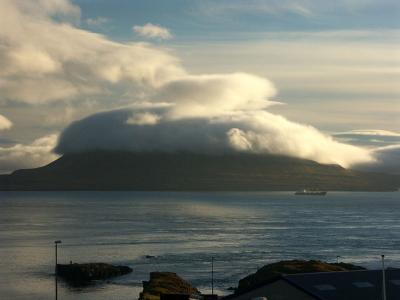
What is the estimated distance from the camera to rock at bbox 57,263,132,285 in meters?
134

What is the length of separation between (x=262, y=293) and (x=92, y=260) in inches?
4082

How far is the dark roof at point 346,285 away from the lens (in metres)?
59.8

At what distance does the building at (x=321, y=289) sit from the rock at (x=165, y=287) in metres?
44.5

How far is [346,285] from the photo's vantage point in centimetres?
6206

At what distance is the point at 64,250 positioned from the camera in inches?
7224

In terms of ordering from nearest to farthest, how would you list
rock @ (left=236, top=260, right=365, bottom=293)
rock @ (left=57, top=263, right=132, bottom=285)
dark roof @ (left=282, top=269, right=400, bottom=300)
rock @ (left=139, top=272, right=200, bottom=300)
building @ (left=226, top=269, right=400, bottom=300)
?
building @ (left=226, top=269, right=400, bottom=300) < dark roof @ (left=282, top=269, right=400, bottom=300) < rock @ (left=139, top=272, right=200, bottom=300) < rock @ (left=236, top=260, right=365, bottom=293) < rock @ (left=57, top=263, right=132, bottom=285)

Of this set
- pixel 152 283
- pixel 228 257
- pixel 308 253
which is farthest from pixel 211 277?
pixel 308 253

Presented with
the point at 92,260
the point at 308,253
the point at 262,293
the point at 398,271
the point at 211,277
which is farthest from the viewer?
the point at 308,253

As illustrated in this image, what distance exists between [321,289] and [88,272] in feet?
270

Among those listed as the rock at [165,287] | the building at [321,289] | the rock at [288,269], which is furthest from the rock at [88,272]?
the building at [321,289]

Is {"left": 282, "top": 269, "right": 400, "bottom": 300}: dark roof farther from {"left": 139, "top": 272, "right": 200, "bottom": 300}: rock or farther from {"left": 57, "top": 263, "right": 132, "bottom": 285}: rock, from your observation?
{"left": 57, "top": 263, "right": 132, "bottom": 285}: rock

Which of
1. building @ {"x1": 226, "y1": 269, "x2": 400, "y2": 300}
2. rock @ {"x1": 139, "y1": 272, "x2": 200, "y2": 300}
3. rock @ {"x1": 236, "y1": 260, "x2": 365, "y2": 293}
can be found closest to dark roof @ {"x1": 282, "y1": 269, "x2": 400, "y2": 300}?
building @ {"x1": 226, "y1": 269, "x2": 400, "y2": 300}

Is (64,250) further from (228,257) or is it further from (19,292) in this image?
(19,292)

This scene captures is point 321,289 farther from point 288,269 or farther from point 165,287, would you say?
point 288,269
